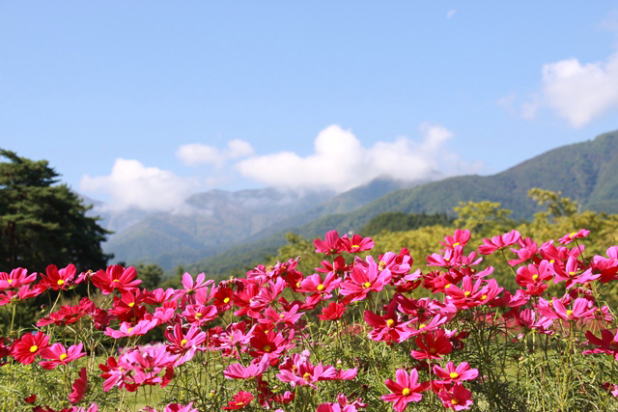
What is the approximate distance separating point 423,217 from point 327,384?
9489 centimetres

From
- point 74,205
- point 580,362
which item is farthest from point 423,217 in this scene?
point 580,362

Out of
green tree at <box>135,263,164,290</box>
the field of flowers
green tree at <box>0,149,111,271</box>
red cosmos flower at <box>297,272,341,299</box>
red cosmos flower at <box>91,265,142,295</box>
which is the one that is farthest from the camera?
green tree at <box>135,263,164,290</box>

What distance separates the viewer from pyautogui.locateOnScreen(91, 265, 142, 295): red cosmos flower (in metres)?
1.63

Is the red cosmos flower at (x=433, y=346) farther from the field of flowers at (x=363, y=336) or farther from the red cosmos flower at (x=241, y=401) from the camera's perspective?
the red cosmos flower at (x=241, y=401)

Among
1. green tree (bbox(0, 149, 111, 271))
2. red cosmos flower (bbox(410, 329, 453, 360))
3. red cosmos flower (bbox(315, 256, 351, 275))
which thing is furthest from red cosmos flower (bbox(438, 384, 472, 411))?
green tree (bbox(0, 149, 111, 271))

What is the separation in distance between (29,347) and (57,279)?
0.38 meters

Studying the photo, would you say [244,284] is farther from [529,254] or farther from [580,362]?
[580,362]

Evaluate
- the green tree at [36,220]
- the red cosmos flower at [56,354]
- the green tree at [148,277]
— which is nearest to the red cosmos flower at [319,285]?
the red cosmos flower at [56,354]

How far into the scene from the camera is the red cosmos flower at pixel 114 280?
1626mm

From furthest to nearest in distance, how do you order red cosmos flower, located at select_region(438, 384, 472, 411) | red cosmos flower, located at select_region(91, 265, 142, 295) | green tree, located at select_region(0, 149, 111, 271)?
1. green tree, located at select_region(0, 149, 111, 271)
2. red cosmos flower, located at select_region(91, 265, 142, 295)
3. red cosmos flower, located at select_region(438, 384, 472, 411)

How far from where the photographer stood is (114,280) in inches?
65.4

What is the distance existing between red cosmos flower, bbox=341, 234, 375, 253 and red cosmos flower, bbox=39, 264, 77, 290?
1119mm

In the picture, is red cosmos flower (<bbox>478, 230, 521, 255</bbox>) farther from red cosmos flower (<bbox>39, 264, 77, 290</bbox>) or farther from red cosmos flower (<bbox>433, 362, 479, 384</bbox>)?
red cosmos flower (<bbox>39, 264, 77, 290</bbox>)

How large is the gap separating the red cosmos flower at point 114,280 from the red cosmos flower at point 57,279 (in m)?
0.14
